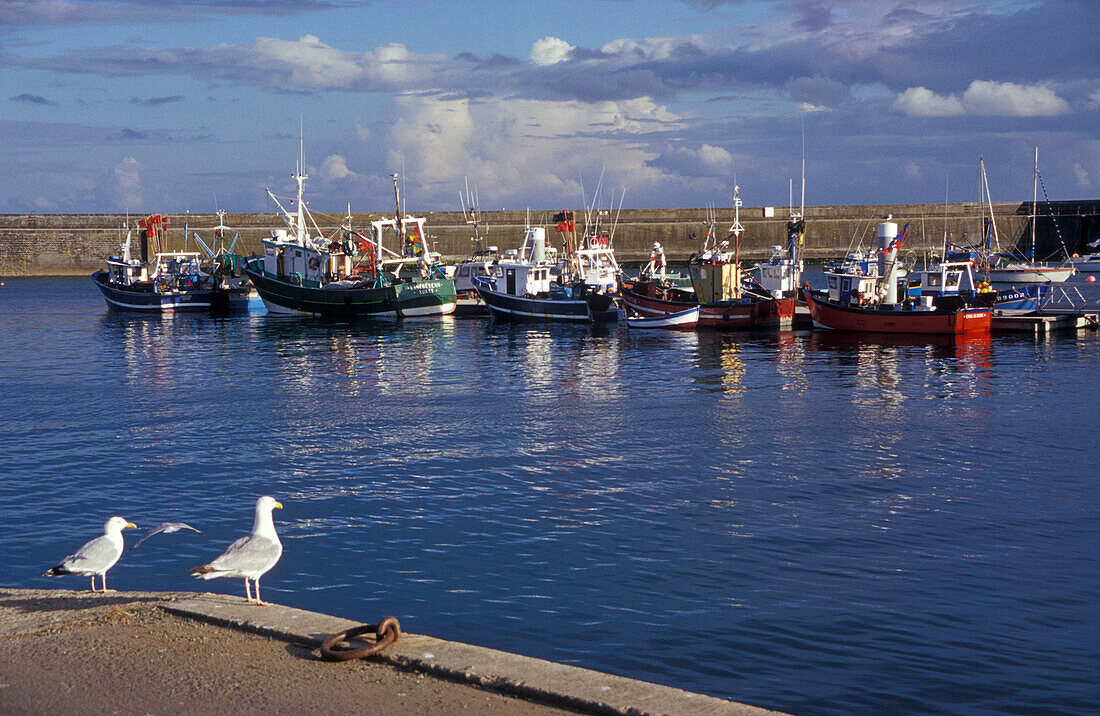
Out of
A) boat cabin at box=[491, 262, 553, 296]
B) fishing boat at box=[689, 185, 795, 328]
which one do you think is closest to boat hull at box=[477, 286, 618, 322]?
boat cabin at box=[491, 262, 553, 296]

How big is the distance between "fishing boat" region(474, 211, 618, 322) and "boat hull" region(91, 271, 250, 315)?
16574 millimetres

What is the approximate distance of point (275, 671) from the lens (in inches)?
262

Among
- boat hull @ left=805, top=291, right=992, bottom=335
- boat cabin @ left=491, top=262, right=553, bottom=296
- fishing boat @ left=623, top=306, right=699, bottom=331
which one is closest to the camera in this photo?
boat hull @ left=805, top=291, right=992, bottom=335

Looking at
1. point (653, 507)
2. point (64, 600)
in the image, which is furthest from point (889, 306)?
point (64, 600)

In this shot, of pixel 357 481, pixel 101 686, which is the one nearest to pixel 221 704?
pixel 101 686

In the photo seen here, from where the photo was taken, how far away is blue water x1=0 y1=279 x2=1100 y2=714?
9.89m

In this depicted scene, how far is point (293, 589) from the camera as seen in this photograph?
1155cm

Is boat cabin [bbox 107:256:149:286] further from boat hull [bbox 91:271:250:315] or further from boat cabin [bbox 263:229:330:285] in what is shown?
boat cabin [bbox 263:229:330:285]

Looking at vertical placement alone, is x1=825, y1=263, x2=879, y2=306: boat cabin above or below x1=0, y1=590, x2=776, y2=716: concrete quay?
above

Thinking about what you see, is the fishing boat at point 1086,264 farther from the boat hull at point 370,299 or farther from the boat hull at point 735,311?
the boat hull at point 370,299

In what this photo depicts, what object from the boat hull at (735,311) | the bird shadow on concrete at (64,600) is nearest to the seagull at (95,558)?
the bird shadow on concrete at (64,600)

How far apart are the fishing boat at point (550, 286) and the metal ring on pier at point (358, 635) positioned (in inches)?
1691

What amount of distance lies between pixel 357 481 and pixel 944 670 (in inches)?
417

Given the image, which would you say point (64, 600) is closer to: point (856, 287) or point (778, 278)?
point (856, 287)
